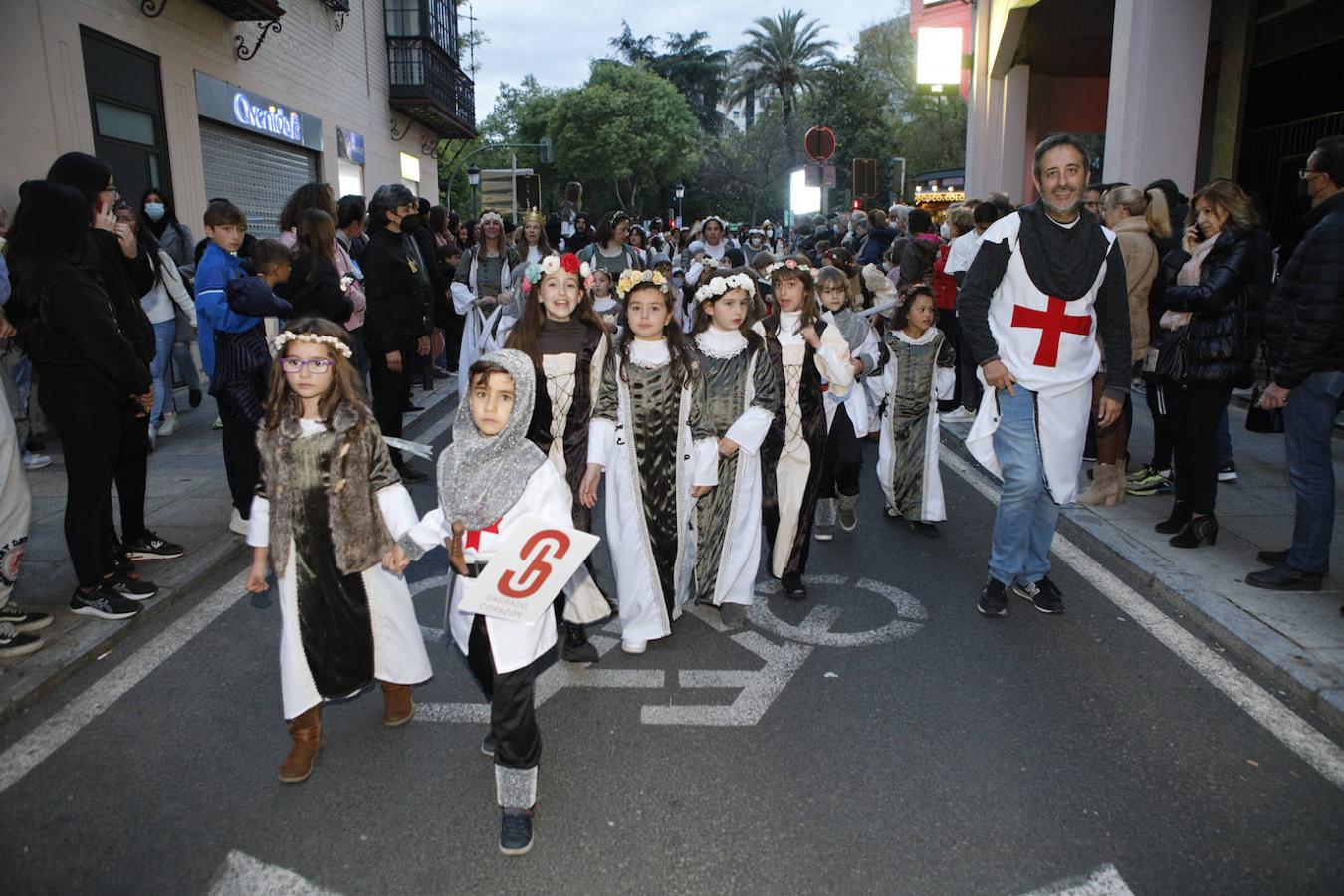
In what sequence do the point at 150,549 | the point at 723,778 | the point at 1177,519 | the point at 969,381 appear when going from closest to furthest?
the point at 723,778, the point at 150,549, the point at 1177,519, the point at 969,381

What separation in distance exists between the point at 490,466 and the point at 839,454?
3233mm

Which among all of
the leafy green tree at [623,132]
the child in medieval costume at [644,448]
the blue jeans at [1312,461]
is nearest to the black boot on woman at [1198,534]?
the blue jeans at [1312,461]

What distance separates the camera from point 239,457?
582 centimetres

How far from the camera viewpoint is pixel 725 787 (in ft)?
10.6

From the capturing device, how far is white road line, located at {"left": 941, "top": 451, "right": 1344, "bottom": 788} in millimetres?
3441

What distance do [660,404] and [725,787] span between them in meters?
1.73

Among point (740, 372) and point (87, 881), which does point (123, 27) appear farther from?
point (87, 881)

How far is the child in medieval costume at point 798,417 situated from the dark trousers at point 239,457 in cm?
305

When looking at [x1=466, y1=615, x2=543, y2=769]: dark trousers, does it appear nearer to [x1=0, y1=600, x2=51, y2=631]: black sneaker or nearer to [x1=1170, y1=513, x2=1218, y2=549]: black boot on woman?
[x1=0, y1=600, x2=51, y2=631]: black sneaker

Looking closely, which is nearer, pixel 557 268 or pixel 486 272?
pixel 557 268

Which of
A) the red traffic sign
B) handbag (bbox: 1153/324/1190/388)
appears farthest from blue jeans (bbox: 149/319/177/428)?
the red traffic sign

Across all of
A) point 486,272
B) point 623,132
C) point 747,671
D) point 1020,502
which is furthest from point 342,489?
point 623,132

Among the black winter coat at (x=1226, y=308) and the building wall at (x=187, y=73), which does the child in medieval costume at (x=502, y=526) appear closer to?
the black winter coat at (x=1226, y=308)

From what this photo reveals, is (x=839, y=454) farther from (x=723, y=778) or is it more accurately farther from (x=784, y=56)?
(x=784, y=56)
